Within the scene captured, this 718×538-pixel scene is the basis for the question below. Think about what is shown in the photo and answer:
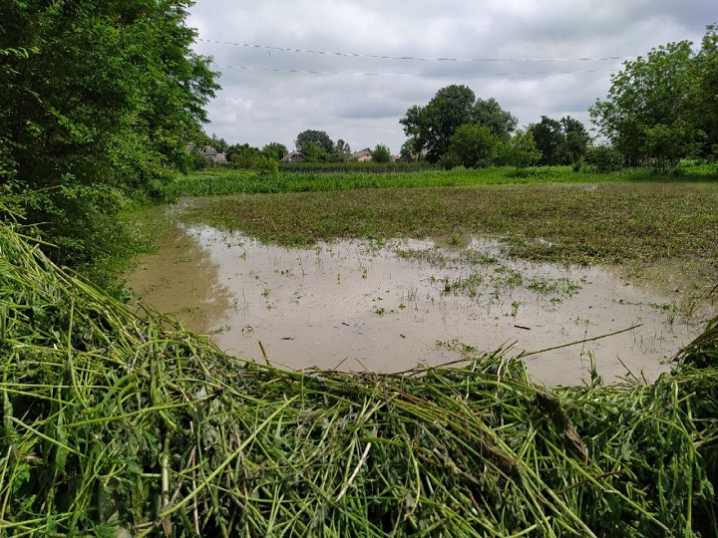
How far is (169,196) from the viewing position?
A: 1942cm

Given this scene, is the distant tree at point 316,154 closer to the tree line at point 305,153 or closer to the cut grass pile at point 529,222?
the tree line at point 305,153

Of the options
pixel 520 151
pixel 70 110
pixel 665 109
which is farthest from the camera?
pixel 520 151

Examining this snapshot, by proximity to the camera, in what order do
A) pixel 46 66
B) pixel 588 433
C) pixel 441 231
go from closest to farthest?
pixel 588 433 → pixel 46 66 → pixel 441 231

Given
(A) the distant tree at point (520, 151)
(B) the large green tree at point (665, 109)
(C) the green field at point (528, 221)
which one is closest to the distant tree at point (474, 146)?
(A) the distant tree at point (520, 151)

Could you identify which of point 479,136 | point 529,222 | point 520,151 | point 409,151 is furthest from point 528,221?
point 409,151

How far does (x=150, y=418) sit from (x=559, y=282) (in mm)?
6203

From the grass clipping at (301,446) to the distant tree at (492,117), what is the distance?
7034 cm

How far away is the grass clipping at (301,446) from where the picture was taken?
1621mm

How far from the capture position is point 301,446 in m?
1.92

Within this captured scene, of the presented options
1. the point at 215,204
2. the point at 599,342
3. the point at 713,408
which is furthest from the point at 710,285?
the point at 215,204

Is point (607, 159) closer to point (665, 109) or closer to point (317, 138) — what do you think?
point (665, 109)

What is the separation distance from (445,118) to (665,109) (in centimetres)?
4166

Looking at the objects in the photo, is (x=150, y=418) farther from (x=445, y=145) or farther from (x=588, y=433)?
(x=445, y=145)

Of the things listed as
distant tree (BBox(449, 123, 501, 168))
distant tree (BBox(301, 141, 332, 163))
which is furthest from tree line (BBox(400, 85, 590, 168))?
distant tree (BBox(301, 141, 332, 163))
